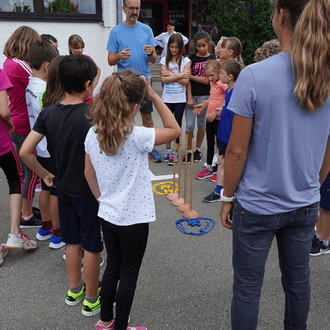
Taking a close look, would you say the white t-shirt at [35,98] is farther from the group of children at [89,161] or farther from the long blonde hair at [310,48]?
the long blonde hair at [310,48]

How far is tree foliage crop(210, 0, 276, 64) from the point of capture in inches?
461

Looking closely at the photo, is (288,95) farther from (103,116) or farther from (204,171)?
(204,171)

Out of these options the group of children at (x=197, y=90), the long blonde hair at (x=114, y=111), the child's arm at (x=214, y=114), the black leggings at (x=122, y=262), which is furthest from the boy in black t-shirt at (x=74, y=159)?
the group of children at (x=197, y=90)

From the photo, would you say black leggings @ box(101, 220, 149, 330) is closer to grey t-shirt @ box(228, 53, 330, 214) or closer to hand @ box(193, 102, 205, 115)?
grey t-shirt @ box(228, 53, 330, 214)

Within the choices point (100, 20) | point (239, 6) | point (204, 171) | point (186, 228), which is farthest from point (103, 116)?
point (239, 6)

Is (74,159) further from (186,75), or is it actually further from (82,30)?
(82,30)

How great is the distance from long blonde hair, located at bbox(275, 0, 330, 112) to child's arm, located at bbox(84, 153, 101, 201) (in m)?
1.15

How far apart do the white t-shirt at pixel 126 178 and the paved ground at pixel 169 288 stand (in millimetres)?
933

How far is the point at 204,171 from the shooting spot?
507 centimetres

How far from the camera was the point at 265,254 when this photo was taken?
1.69 meters

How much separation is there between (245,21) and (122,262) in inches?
457

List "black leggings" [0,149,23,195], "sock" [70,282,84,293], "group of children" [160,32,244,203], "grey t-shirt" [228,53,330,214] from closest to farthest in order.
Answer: "grey t-shirt" [228,53,330,214] → "sock" [70,282,84,293] → "black leggings" [0,149,23,195] → "group of children" [160,32,244,203]

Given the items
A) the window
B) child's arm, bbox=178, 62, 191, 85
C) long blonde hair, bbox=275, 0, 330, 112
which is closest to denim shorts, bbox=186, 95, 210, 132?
child's arm, bbox=178, 62, 191, 85

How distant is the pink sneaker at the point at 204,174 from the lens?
5004 mm
